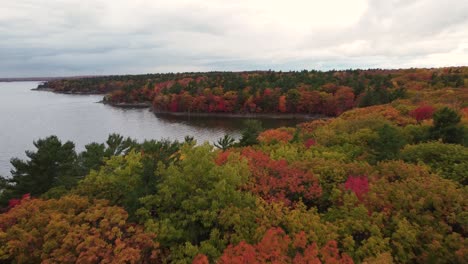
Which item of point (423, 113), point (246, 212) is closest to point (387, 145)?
point (246, 212)

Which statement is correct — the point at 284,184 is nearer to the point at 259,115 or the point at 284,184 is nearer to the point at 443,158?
the point at 443,158

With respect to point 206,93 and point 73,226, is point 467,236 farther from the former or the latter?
point 206,93

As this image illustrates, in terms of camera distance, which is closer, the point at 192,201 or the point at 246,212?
the point at 246,212

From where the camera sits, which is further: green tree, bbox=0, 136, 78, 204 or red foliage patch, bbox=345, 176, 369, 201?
green tree, bbox=0, 136, 78, 204

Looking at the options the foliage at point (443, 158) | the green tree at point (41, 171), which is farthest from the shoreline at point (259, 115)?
the green tree at point (41, 171)

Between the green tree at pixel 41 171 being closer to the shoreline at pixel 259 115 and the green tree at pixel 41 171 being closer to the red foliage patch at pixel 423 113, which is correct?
the red foliage patch at pixel 423 113

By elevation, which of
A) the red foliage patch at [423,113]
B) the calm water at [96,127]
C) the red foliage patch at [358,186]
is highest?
the red foliage patch at [423,113]

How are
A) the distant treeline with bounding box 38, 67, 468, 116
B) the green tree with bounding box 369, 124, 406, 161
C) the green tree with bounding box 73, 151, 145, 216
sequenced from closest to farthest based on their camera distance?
the green tree with bounding box 73, 151, 145, 216
the green tree with bounding box 369, 124, 406, 161
the distant treeline with bounding box 38, 67, 468, 116

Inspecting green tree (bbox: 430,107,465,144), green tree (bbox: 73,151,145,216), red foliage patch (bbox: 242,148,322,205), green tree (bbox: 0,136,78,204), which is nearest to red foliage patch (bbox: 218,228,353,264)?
red foliage patch (bbox: 242,148,322,205)

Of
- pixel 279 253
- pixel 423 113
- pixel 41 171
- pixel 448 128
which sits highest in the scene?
pixel 448 128

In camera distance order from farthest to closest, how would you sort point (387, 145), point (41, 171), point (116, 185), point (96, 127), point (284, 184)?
point (96, 127) < point (41, 171) < point (387, 145) < point (116, 185) < point (284, 184)

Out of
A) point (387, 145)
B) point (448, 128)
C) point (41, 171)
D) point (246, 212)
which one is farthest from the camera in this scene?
point (448, 128)

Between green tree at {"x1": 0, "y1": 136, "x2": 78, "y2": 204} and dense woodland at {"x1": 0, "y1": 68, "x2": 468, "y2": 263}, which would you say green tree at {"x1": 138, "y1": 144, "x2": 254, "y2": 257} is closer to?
dense woodland at {"x1": 0, "y1": 68, "x2": 468, "y2": 263}
